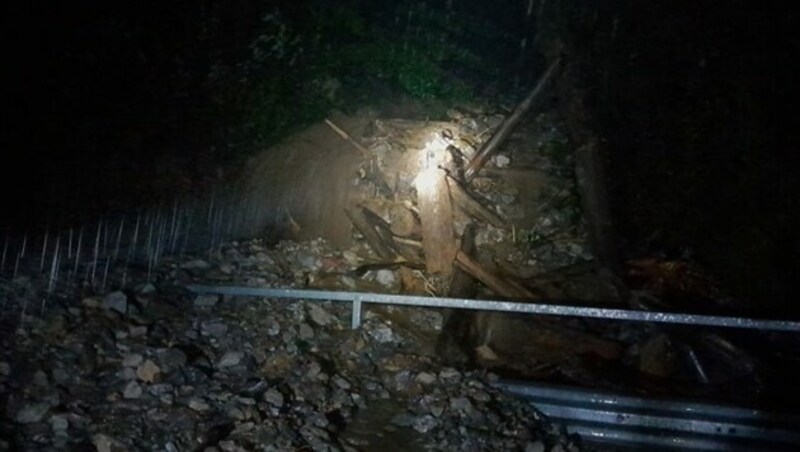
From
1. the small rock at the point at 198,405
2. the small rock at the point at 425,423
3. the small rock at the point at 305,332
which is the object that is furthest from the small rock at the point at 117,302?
the small rock at the point at 425,423

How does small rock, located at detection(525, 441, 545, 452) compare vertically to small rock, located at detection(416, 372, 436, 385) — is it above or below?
below

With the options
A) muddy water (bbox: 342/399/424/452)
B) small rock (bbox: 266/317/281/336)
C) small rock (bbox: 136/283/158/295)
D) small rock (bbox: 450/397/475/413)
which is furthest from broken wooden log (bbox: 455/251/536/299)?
small rock (bbox: 136/283/158/295)

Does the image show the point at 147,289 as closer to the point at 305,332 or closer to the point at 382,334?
the point at 305,332

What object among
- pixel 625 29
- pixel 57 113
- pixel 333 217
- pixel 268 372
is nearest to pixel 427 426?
pixel 268 372

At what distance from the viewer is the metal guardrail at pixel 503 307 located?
16.1 feet

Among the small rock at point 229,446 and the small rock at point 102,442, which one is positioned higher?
the small rock at point 229,446

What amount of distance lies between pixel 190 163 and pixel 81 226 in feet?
5.44

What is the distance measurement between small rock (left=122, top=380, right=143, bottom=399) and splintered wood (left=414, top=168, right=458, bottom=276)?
Answer: 296cm

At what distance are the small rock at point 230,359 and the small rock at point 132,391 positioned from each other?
582 millimetres

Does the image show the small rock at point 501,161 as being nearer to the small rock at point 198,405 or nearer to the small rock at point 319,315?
the small rock at point 319,315

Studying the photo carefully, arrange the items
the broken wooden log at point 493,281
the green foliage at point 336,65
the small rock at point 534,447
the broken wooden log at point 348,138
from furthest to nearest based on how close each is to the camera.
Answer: the green foliage at point 336,65
the broken wooden log at point 348,138
the broken wooden log at point 493,281
the small rock at point 534,447

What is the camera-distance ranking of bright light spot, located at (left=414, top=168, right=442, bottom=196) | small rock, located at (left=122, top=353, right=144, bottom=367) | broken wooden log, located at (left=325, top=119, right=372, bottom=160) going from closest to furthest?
small rock, located at (left=122, top=353, right=144, bottom=367) < bright light spot, located at (left=414, top=168, right=442, bottom=196) < broken wooden log, located at (left=325, top=119, right=372, bottom=160)

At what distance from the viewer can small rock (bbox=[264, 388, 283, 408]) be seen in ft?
14.4

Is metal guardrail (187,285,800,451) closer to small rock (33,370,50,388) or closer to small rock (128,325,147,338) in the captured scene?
small rock (128,325,147,338)
